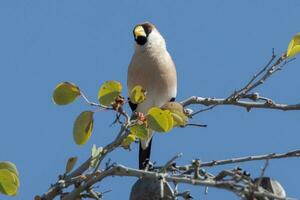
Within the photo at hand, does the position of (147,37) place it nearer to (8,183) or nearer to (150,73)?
(150,73)

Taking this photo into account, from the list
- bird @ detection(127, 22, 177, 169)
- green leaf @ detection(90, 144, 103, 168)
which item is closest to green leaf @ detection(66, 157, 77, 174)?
green leaf @ detection(90, 144, 103, 168)

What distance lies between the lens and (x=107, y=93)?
3.13 metres

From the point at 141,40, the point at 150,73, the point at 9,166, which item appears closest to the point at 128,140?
the point at 9,166

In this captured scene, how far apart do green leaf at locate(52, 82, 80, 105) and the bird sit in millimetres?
1890

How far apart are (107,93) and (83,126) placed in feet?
0.53

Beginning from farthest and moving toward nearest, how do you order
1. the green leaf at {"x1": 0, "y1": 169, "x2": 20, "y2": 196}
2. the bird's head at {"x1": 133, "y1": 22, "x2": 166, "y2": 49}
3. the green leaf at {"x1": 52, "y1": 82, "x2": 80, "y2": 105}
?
1. the bird's head at {"x1": 133, "y1": 22, "x2": 166, "y2": 49}
2. the green leaf at {"x1": 52, "y1": 82, "x2": 80, "y2": 105}
3. the green leaf at {"x1": 0, "y1": 169, "x2": 20, "y2": 196}

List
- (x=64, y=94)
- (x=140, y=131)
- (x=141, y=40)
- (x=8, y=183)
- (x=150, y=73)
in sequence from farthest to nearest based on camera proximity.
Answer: (x=141, y=40), (x=150, y=73), (x=64, y=94), (x=140, y=131), (x=8, y=183)

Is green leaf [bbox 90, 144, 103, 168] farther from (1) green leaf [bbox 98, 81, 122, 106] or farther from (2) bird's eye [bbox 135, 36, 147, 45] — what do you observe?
(2) bird's eye [bbox 135, 36, 147, 45]

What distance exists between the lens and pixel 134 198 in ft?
9.34

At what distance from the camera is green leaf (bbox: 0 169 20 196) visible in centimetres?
281

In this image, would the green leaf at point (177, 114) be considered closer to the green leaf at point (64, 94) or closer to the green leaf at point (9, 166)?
the green leaf at point (64, 94)

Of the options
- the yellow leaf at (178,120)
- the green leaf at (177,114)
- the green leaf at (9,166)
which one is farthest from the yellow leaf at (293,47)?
the green leaf at (9,166)

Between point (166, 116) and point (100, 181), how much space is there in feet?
1.17

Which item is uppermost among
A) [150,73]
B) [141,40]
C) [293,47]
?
[141,40]
